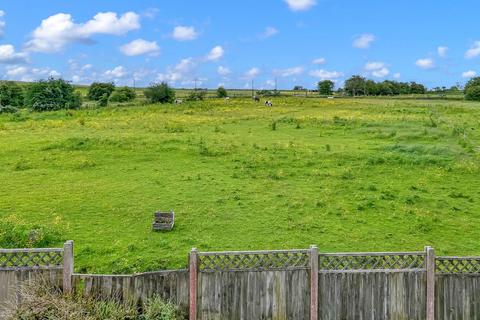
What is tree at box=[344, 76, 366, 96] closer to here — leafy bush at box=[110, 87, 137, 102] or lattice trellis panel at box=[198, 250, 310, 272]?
leafy bush at box=[110, 87, 137, 102]

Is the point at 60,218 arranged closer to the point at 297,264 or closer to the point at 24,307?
the point at 24,307

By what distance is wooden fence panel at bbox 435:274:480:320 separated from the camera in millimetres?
9383

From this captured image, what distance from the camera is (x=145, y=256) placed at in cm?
1286

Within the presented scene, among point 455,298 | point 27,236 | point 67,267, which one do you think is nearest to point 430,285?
point 455,298

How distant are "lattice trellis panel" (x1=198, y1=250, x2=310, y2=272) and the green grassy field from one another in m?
3.16

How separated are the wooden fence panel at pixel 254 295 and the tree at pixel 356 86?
120452mm

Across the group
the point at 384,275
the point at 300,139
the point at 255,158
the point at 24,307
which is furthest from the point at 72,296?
the point at 300,139

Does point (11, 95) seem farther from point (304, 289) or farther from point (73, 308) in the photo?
point (304, 289)

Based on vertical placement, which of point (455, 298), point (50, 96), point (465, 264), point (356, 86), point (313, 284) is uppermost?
point (356, 86)

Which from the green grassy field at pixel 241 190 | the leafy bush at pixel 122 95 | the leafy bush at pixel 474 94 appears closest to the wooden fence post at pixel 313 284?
the green grassy field at pixel 241 190

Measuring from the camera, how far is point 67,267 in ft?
30.5

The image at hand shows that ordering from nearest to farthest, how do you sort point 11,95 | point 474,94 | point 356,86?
1. point 11,95
2. point 474,94
3. point 356,86

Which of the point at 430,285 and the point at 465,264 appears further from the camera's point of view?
the point at 465,264

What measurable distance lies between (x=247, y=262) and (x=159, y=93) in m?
66.7
